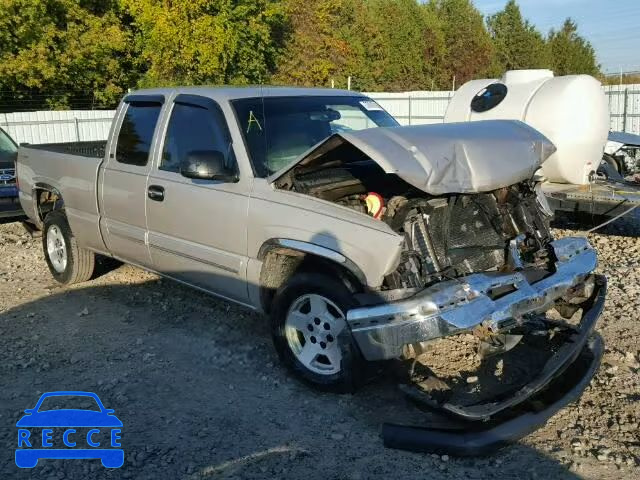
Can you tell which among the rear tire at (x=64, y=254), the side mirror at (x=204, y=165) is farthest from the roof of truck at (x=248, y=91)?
the rear tire at (x=64, y=254)

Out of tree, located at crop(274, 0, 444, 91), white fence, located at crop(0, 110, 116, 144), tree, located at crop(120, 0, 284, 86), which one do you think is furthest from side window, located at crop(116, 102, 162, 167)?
tree, located at crop(274, 0, 444, 91)

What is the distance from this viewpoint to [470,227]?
458 cm

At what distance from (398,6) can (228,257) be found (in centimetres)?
5057

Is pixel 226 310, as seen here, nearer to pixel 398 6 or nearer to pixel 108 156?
pixel 108 156

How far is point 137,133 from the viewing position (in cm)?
588

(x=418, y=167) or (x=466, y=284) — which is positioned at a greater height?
(x=418, y=167)

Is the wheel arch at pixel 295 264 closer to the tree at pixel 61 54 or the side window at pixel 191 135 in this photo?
the side window at pixel 191 135

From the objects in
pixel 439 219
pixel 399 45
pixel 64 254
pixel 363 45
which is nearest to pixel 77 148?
pixel 64 254

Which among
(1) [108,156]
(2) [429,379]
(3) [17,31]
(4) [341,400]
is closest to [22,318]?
(1) [108,156]

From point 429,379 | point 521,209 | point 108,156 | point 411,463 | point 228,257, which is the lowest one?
point 411,463

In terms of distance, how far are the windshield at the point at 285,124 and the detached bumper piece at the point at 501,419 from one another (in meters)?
2.08

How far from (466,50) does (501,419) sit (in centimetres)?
5199

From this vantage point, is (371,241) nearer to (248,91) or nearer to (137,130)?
(248,91)

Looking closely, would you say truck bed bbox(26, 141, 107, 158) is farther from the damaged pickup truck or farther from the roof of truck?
the roof of truck
